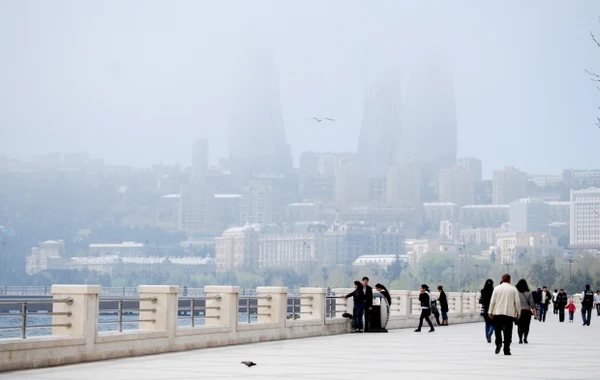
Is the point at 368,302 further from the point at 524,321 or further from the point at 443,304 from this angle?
the point at 443,304

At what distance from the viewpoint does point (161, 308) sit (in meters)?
23.9

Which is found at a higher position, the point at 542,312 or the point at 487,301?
the point at 487,301

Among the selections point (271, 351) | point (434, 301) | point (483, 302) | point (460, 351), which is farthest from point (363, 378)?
point (434, 301)

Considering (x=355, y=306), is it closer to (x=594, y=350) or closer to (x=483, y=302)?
(x=483, y=302)

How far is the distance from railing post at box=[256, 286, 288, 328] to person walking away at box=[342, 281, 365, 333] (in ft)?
15.6

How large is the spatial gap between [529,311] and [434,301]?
1464cm

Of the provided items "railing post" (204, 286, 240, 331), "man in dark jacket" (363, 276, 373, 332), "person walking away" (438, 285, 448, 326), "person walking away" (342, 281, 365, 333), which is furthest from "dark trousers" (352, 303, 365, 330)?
"person walking away" (438, 285, 448, 326)

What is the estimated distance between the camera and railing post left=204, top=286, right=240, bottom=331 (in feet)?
88.3

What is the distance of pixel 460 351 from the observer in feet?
85.7

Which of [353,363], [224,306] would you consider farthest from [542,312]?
[353,363]

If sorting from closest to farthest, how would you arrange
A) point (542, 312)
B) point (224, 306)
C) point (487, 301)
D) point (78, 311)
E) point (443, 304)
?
point (78, 311) < point (224, 306) < point (487, 301) < point (443, 304) < point (542, 312)

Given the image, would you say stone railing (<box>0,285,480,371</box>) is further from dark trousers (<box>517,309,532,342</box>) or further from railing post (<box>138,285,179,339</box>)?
dark trousers (<box>517,309,532,342</box>)

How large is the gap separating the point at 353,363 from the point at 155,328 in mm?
4773

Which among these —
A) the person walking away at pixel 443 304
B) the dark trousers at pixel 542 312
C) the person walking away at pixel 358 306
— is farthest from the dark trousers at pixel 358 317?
the dark trousers at pixel 542 312
